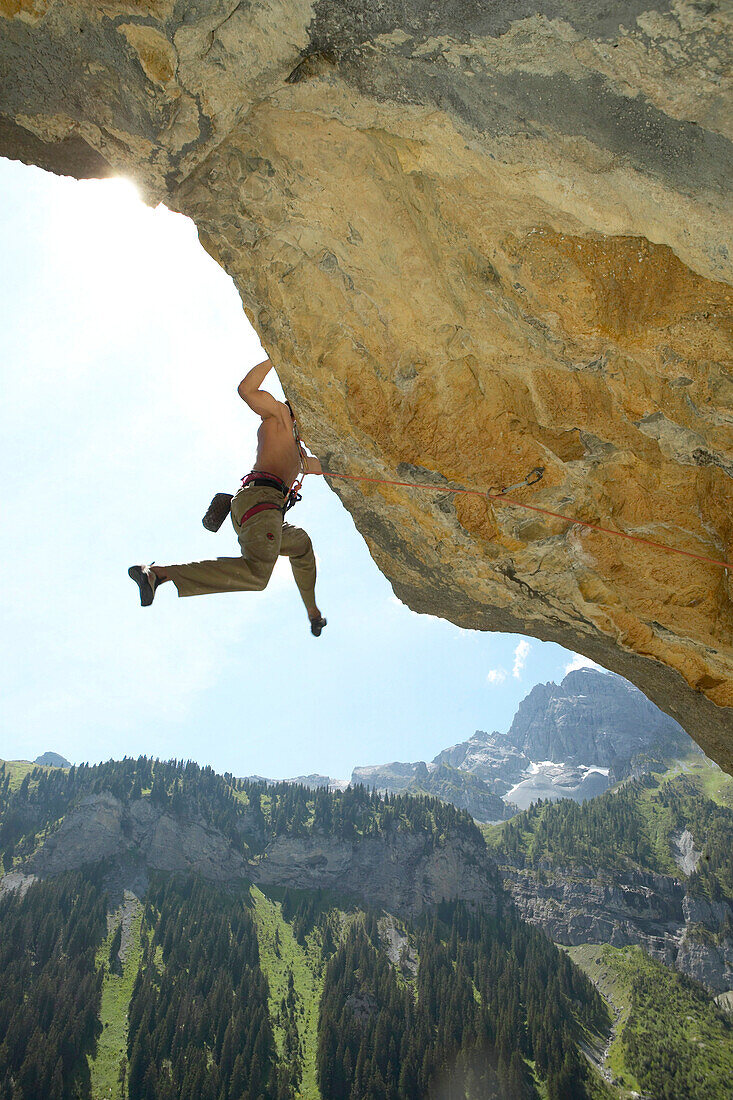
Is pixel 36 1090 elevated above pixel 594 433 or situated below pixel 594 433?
below

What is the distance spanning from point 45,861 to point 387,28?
12652cm

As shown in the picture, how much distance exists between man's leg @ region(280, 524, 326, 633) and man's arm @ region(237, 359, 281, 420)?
125cm

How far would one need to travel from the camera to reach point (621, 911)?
111 m

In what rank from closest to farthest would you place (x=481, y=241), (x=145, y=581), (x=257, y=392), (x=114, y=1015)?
(x=481, y=241) → (x=145, y=581) → (x=257, y=392) → (x=114, y=1015)

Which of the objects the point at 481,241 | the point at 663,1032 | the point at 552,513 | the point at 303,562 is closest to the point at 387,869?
the point at 663,1032

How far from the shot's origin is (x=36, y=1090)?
206 ft

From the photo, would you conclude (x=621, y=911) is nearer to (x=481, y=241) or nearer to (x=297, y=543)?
(x=297, y=543)

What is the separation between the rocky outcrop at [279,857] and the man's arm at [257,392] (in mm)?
120211

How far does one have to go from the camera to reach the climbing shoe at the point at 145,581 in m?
5.33

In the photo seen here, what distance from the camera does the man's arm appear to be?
6254 millimetres

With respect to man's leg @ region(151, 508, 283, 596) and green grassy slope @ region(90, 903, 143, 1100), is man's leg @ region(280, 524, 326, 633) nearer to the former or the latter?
man's leg @ region(151, 508, 283, 596)

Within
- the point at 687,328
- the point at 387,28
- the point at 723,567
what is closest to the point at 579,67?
the point at 387,28

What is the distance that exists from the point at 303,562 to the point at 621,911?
130 meters

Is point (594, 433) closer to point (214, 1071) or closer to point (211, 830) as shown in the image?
point (214, 1071)
